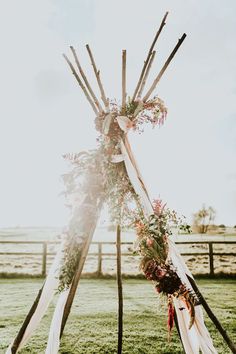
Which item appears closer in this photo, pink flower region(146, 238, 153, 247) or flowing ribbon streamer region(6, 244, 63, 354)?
pink flower region(146, 238, 153, 247)

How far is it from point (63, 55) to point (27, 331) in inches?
151

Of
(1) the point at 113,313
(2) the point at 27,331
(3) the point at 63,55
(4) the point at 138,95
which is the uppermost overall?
(3) the point at 63,55

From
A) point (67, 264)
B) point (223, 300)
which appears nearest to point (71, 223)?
point (67, 264)

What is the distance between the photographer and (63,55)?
19.9 feet

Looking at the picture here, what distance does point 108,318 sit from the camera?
7754 millimetres

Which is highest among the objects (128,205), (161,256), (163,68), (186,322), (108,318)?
(163,68)

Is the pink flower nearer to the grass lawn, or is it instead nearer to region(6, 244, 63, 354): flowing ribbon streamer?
the grass lawn

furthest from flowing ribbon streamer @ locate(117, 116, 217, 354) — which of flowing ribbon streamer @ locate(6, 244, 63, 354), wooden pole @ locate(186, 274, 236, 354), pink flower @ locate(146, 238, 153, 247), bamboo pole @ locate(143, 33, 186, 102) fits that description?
bamboo pole @ locate(143, 33, 186, 102)

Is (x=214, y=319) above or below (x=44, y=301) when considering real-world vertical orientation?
below

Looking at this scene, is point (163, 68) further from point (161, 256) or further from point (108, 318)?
point (108, 318)

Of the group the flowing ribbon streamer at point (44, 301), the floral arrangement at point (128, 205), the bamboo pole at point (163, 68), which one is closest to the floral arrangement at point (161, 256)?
the floral arrangement at point (128, 205)

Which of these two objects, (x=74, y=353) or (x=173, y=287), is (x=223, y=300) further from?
(x=173, y=287)

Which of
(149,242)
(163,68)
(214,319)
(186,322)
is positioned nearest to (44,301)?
(149,242)

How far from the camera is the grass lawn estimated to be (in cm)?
609
